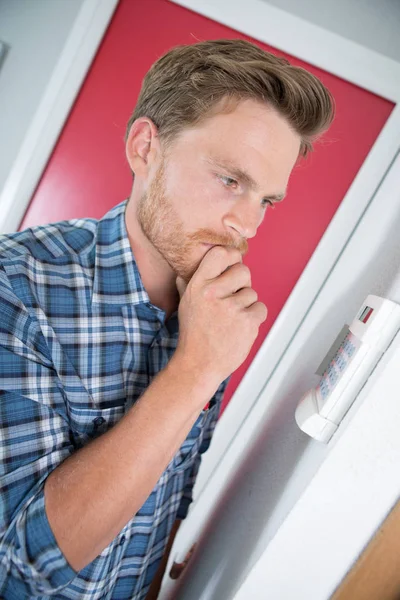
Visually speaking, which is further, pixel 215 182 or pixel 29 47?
pixel 29 47

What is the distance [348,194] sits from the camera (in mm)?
1233

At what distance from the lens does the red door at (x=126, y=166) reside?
1223 mm

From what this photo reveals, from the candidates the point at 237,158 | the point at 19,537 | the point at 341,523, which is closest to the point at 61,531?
the point at 19,537

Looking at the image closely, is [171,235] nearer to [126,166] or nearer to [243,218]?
[243,218]

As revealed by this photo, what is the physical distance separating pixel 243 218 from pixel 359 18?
98 cm

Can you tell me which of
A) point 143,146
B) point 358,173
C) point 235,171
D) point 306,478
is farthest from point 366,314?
point 358,173

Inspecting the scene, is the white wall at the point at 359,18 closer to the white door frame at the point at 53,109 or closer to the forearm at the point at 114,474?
the white door frame at the point at 53,109

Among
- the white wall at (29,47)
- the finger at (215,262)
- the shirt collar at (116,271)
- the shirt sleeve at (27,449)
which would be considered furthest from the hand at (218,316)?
the white wall at (29,47)

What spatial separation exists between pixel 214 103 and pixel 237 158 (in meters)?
0.15

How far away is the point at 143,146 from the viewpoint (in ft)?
2.68

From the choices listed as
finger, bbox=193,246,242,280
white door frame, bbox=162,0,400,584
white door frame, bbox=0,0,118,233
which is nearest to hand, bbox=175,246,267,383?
finger, bbox=193,246,242,280

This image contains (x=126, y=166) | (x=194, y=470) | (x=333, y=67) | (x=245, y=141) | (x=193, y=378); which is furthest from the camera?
(x=126, y=166)

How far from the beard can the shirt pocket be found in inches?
11.9

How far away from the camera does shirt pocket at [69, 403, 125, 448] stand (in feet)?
2.00
